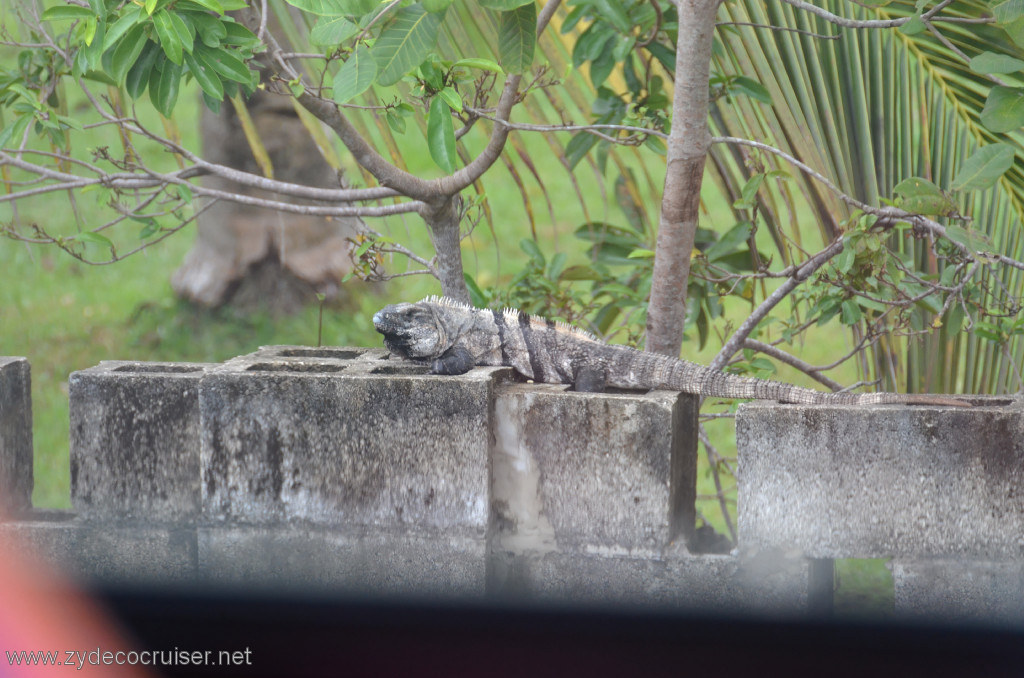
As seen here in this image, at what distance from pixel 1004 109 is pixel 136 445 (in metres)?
2.65

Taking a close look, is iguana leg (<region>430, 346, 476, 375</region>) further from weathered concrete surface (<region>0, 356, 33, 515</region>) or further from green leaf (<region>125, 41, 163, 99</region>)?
weathered concrete surface (<region>0, 356, 33, 515</region>)

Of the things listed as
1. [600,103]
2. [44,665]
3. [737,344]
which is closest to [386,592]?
[44,665]

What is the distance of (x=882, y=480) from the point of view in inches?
106

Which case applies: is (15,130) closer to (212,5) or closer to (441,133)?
(212,5)

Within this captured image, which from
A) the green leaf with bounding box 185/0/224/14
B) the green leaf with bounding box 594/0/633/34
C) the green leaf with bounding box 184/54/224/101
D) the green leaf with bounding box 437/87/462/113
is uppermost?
the green leaf with bounding box 594/0/633/34

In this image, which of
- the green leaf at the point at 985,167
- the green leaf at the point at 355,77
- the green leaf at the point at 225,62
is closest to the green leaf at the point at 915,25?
the green leaf at the point at 985,167

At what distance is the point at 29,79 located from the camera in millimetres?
3852

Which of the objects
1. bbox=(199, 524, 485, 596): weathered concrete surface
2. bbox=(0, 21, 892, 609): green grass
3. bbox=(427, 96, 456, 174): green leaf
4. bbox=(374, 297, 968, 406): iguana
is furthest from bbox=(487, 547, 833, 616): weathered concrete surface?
bbox=(0, 21, 892, 609): green grass

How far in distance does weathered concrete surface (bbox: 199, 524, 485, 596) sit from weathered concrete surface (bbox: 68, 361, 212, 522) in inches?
7.3

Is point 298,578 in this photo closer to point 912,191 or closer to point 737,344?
point 737,344

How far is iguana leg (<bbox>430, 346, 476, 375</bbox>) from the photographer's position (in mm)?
3076

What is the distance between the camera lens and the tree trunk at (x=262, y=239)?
699 cm

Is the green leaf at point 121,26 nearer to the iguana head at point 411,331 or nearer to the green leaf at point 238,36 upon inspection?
the green leaf at point 238,36

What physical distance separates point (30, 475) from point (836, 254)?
2801mm
